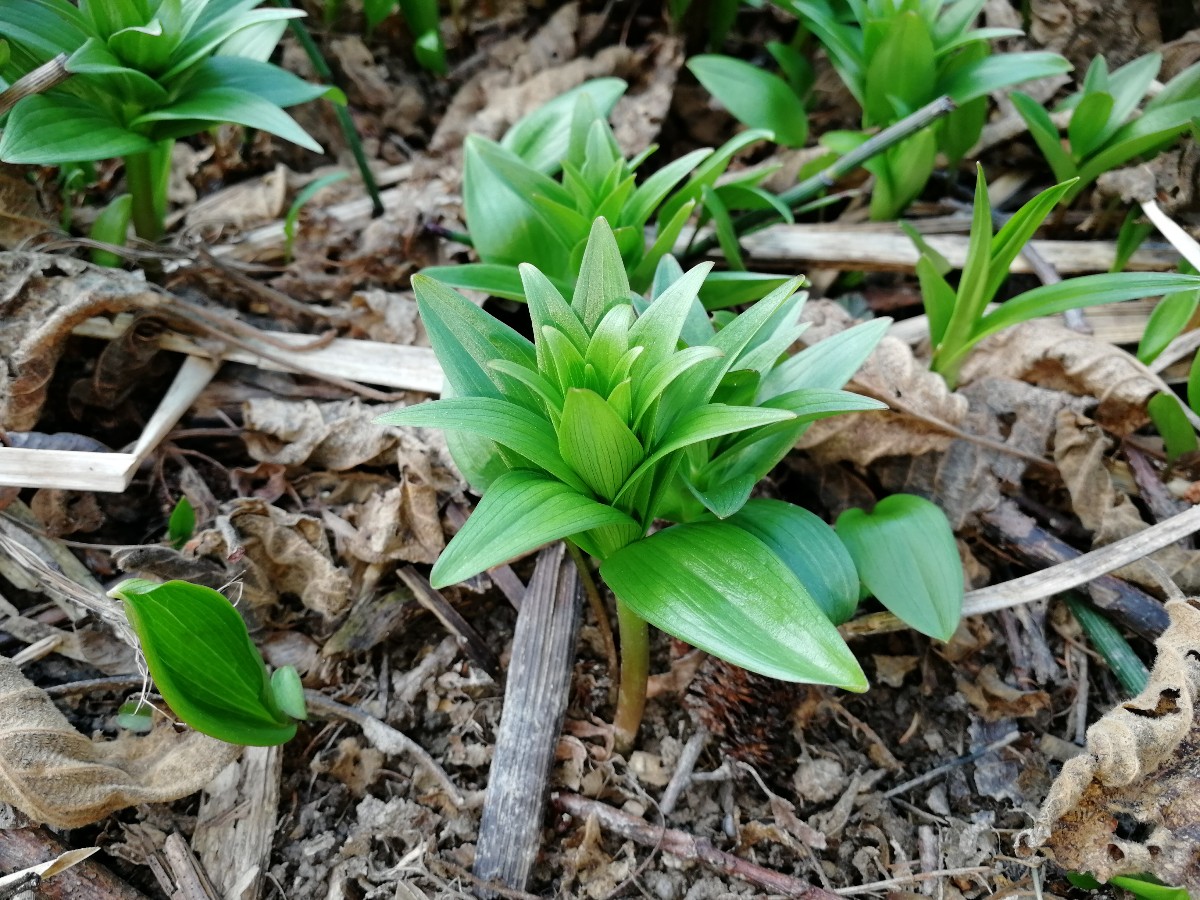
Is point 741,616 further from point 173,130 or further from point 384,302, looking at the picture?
point 173,130

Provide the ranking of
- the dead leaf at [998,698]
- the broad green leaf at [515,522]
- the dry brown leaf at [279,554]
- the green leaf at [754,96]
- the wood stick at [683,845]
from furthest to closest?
the green leaf at [754,96] → the dry brown leaf at [279,554] → the dead leaf at [998,698] → the wood stick at [683,845] → the broad green leaf at [515,522]

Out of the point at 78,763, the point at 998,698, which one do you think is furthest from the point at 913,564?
the point at 78,763

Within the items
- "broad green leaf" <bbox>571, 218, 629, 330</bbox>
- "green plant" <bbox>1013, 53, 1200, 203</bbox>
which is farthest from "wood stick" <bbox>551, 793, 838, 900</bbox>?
"green plant" <bbox>1013, 53, 1200, 203</bbox>

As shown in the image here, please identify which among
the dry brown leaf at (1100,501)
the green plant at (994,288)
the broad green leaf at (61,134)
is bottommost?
the dry brown leaf at (1100,501)

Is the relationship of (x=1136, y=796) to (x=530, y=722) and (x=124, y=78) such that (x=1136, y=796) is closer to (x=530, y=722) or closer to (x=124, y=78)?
(x=530, y=722)

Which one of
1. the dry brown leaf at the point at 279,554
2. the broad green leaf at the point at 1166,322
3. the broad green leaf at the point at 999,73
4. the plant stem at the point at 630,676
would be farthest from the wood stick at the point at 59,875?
the broad green leaf at the point at 999,73

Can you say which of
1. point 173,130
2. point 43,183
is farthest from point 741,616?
point 43,183

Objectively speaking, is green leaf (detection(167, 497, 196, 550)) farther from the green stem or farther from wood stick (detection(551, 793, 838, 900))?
wood stick (detection(551, 793, 838, 900))

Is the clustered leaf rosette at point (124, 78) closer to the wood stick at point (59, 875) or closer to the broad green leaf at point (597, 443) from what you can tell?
the broad green leaf at point (597, 443)
